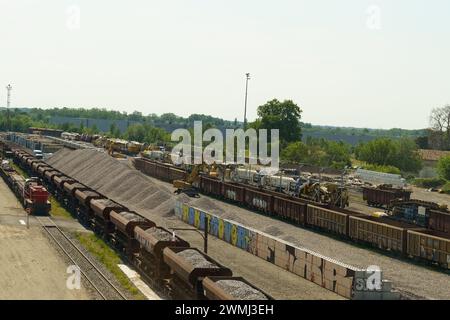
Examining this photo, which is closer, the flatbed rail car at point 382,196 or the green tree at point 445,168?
the flatbed rail car at point 382,196

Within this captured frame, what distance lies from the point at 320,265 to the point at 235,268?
18.0 feet

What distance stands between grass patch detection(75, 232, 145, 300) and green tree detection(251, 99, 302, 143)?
98750mm

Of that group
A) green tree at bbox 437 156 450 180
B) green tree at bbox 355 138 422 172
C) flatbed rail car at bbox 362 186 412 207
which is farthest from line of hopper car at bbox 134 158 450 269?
green tree at bbox 355 138 422 172

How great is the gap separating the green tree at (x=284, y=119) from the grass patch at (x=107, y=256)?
98.7 m

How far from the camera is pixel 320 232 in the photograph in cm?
4891

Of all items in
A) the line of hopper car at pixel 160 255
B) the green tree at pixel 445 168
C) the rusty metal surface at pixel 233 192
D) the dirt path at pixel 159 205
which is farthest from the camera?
the green tree at pixel 445 168

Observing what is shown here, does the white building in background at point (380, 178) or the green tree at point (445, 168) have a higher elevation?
the green tree at point (445, 168)

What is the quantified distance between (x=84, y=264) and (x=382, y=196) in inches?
1686

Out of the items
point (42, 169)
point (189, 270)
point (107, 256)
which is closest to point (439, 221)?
point (107, 256)

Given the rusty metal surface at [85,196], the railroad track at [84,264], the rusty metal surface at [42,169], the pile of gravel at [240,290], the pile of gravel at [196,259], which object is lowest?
the railroad track at [84,264]

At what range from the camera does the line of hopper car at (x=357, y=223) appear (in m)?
38.2

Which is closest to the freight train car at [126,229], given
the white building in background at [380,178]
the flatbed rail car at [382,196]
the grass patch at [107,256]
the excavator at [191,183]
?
the grass patch at [107,256]

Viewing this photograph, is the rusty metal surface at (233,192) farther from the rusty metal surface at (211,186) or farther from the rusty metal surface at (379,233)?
the rusty metal surface at (379,233)

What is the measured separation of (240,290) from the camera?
21453mm
